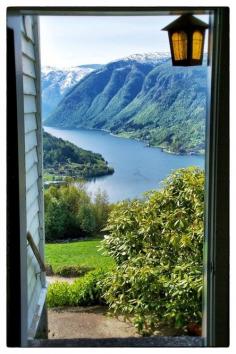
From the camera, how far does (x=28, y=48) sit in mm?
2758

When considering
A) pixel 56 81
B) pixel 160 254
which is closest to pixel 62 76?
pixel 56 81

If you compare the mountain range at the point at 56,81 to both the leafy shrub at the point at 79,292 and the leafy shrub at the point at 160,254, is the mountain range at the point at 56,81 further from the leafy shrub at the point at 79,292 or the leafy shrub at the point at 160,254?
the leafy shrub at the point at 79,292

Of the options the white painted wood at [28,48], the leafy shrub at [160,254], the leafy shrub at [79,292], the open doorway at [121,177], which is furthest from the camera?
the leafy shrub at [79,292]

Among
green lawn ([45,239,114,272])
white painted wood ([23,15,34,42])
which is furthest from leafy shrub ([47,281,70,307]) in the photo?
white painted wood ([23,15,34,42])

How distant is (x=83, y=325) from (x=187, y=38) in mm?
2141

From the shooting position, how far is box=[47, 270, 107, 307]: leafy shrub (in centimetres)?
374

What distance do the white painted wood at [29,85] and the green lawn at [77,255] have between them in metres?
1.43

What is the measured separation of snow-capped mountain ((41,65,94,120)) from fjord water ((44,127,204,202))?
23 centimetres

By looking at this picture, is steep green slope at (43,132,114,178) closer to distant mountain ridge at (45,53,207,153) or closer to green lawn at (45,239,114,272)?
distant mountain ridge at (45,53,207,153)

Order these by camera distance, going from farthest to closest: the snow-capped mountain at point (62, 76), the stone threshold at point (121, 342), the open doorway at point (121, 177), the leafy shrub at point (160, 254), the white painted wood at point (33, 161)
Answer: the snow-capped mountain at point (62, 76), the open doorway at point (121, 177), the leafy shrub at point (160, 254), the white painted wood at point (33, 161), the stone threshold at point (121, 342)

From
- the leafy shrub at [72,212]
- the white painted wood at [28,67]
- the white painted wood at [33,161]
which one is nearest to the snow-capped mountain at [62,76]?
the leafy shrub at [72,212]

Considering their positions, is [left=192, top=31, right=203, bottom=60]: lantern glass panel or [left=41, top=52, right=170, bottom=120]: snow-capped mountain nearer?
[left=192, top=31, right=203, bottom=60]: lantern glass panel

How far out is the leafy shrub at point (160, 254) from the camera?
3537 mm
